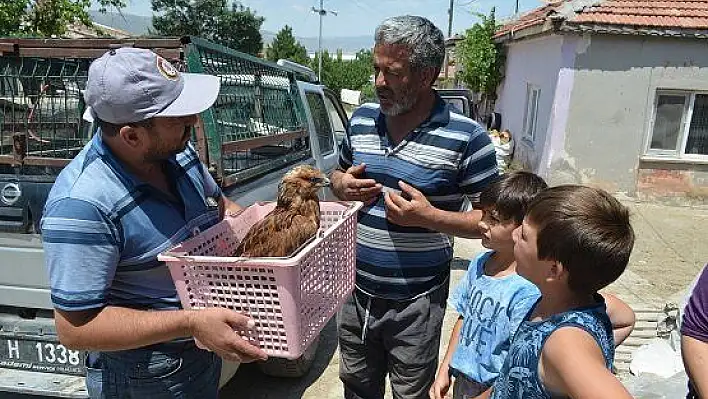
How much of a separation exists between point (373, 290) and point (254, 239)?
0.74 metres

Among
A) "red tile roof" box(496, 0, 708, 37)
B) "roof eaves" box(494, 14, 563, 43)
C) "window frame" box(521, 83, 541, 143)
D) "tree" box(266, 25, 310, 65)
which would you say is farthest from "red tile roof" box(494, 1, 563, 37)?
"tree" box(266, 25, 310, 65)

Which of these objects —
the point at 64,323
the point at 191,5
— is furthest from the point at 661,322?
the point at 191,5

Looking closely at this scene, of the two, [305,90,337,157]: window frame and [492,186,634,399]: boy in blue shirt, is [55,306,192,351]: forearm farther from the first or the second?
[305,90,337,157]: window frame

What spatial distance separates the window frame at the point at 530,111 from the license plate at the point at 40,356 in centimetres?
1117

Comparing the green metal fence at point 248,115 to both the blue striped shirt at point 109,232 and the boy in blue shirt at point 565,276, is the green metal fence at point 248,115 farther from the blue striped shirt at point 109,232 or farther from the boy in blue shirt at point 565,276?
the boy in blue shirt at point 565,276

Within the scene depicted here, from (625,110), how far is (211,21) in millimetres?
39021

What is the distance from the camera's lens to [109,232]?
168 centimetres

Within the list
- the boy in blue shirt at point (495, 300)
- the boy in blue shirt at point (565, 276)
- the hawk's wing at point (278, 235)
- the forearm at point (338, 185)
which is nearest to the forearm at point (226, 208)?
the hawk's wing at point (278, 235)

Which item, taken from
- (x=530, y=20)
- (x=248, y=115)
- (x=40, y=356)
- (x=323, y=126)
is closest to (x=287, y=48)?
(x=530, y=20)

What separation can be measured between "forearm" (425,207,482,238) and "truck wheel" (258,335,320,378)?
6.45 ft

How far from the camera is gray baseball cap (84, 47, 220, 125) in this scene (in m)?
1.68

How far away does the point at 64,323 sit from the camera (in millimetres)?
1677

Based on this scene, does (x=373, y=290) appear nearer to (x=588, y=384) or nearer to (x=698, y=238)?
(x=588, y=384)

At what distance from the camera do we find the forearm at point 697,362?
1942mm
